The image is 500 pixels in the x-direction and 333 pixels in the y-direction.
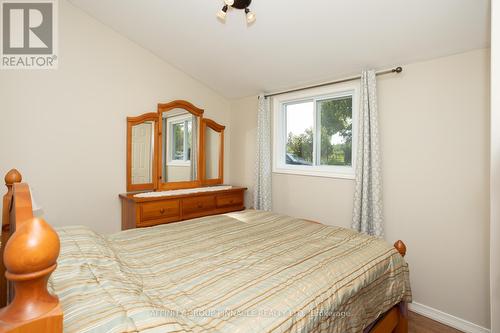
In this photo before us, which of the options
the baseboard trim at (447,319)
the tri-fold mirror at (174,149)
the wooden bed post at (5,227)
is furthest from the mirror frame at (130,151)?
the baseboard trim at (447,319)

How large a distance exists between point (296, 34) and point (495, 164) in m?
1.71

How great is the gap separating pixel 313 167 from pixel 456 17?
5.90 ft

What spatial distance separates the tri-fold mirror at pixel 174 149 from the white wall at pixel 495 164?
2889 mm

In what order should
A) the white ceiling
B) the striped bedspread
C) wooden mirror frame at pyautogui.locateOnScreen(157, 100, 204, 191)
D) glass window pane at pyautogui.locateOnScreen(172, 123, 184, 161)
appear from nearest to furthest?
the striped bedspread, the white ceiling, wooden mirror frame at pyautogui.locateOnScreen(157, 100, 204, 191), glass window pane at pyautogui.locateOnScreen(172, 123, 184, 161)

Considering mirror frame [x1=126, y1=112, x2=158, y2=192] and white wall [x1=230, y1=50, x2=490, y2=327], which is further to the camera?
mirror frame [x1=126, y1=112, x2=158, y2=192]

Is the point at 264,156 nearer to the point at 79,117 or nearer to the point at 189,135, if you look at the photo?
the point at 189,135

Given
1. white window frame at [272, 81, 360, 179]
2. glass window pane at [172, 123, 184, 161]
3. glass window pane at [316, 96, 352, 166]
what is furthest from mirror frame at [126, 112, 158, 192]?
glass window pane at [316, 96, 352, 166]

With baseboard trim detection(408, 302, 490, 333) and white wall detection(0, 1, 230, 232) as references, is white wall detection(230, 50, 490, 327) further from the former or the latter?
white wall detection(0, 1, 230, 232)

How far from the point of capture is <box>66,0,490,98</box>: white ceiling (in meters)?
1.83

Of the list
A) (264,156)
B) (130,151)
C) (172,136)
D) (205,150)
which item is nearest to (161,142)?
(172,136)

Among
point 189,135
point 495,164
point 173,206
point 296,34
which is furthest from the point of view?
point 189,135

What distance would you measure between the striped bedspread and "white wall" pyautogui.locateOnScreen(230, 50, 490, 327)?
845 millimetres

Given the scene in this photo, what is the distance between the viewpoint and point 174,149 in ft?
10.7

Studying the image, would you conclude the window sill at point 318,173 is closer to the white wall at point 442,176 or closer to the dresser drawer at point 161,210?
the white wall at point 442,176
